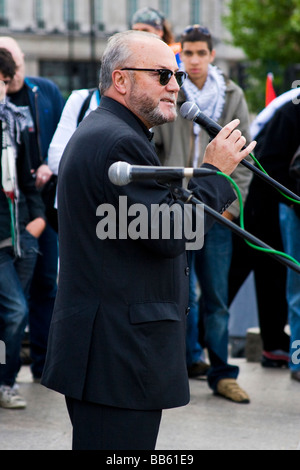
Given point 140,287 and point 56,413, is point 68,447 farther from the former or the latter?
point 140,287

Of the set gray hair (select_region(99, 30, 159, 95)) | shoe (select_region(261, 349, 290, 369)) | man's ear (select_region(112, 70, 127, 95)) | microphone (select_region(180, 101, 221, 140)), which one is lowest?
shoe (select_region(261, 349, 290, 369))

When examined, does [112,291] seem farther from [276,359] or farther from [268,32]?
[268,32]

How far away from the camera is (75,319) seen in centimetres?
307

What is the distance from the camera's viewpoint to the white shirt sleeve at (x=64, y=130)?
561 centimetres

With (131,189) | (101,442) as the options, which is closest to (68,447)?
(101,442)

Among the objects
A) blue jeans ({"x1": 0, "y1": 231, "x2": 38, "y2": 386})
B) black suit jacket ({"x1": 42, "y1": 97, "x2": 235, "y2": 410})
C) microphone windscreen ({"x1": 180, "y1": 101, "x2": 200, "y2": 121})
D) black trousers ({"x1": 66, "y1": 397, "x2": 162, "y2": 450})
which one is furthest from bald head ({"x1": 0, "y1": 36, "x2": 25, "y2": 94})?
black trousers ({"x1": 66, "y1": 397, "x2": 162, "y2": 450})

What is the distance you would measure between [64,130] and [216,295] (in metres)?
1.44

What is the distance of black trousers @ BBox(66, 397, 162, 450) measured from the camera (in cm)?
306

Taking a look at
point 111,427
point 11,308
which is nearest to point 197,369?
point 11,308

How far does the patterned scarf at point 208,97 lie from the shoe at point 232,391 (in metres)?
1.43

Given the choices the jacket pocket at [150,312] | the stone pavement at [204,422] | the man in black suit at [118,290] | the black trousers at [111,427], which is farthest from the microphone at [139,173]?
the stone pavement at [204,422]

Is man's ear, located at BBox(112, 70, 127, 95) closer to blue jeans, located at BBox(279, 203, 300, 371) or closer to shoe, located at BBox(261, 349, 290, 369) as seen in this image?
blue jeans, located at BBox(279, 203, 300, 371)

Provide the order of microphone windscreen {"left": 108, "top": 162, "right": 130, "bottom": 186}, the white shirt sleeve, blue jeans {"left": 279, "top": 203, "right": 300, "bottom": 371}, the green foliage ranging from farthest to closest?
1. the green foliage
2. blue jeans {"left": 279, "top": 203, "right": 300, "bottom": 371}
3. the white shirt sleeve
4. microphone windscreen {"left": 108, "top": 162, "right": 130, "bottom": 186}

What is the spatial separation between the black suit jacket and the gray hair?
0.20 metres
